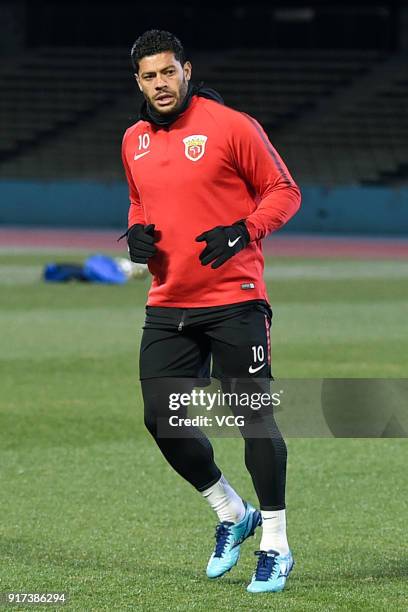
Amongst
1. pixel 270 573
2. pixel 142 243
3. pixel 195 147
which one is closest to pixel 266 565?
pixel 270 573

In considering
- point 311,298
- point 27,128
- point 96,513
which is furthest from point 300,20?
point 96,513

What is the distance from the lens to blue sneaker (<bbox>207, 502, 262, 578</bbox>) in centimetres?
548

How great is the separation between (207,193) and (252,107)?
34.8 metres

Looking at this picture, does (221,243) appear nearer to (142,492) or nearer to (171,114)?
(171,114)

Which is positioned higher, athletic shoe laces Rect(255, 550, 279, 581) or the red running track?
athletic shoe laces Rect(255, 550, 279, 581)

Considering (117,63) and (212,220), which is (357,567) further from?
(117,63)

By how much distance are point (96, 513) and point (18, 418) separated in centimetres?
282

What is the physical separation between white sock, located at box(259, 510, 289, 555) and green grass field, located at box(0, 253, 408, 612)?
16 cm

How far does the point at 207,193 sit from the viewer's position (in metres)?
5.38

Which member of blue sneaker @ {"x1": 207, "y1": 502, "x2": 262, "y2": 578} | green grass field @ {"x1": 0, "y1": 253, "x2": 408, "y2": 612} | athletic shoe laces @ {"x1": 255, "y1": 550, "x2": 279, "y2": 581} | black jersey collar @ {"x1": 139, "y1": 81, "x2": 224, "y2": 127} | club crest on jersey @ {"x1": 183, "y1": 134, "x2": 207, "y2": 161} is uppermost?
black jersey collar @ {"x1": 139, "y1": 81, "x2": 224, "y2": 127}

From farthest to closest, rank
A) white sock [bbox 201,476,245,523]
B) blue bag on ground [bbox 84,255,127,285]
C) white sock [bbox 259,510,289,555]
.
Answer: blue bag on ground [bbox 84,255,127,285], white sock [bbox 201,476,245,523], white sock [bbox 259,510,289,555]

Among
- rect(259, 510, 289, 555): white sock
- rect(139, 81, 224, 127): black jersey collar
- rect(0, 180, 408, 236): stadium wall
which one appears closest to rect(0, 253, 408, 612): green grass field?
rect(259, 510, 289, 555): white sock

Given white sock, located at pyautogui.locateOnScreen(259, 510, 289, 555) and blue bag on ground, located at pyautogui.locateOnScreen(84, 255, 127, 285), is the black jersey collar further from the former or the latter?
blue bag on ground, located at pyautogui.locateOnScreen(84, 255, 127, 285)

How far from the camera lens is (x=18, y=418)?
9672 millimetres
